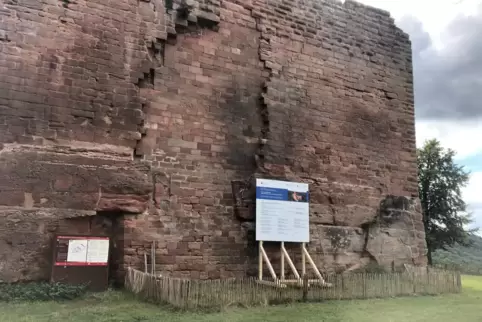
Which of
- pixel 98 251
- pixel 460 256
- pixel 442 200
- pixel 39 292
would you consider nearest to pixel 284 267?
pixel 98 251

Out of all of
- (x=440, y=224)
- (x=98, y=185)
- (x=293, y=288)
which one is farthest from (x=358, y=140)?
(x=440, y=224)

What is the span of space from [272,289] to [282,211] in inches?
86.5

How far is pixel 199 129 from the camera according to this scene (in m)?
9.31

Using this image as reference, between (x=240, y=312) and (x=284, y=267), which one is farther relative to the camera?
(x=284, y=267)

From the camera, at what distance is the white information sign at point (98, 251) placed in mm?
7769

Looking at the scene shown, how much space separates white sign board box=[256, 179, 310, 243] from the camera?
9492mm

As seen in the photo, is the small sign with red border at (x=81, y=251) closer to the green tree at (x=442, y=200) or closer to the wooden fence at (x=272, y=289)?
the wooden fence at (x=272, y=289)

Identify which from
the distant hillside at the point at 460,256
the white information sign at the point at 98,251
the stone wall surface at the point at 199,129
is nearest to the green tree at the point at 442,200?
the distant hillside at the point at 460,256

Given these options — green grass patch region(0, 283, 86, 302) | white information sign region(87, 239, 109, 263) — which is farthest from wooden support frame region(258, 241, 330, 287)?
green grass patch region(0, 283, 86, 302)

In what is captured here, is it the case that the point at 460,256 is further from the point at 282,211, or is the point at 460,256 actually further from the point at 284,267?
the point at 282,211

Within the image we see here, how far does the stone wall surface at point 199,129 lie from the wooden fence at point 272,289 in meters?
1.02

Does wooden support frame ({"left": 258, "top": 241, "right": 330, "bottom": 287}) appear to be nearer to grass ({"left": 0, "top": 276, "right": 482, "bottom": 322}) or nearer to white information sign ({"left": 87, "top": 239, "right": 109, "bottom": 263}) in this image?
grass ({"left": 0, "top": 276, "right": 482, "bottom": 322})

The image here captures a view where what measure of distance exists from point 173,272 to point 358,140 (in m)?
5.70

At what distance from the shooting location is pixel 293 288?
8203mm
